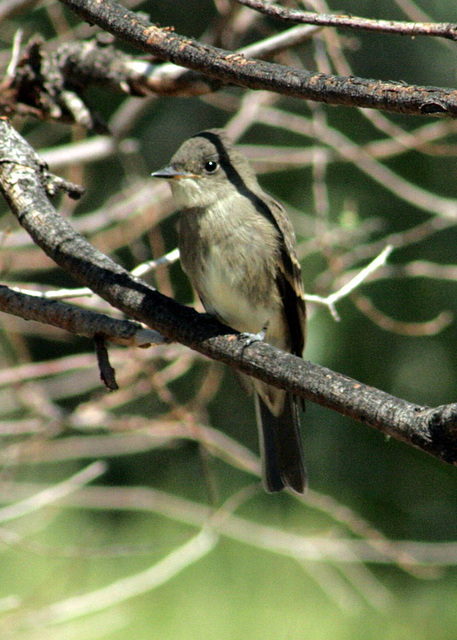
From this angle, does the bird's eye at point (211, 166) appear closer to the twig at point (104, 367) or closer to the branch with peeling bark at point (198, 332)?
the branch with peeling bark at point (198, 332)

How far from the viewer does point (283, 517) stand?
6.31m

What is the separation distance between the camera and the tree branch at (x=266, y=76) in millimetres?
1649

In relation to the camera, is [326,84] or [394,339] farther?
[394,339]

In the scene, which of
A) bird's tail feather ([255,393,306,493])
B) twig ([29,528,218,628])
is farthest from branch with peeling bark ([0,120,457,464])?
twig ([29,528,218,628])

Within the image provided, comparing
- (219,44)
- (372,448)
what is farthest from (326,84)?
(372,448)

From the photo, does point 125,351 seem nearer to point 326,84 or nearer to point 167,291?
point 167,291

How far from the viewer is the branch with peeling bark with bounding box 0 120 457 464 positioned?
66.4 inches

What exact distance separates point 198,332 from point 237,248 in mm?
1140

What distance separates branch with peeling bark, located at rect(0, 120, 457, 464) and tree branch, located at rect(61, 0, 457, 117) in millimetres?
553

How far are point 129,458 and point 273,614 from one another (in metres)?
1.93

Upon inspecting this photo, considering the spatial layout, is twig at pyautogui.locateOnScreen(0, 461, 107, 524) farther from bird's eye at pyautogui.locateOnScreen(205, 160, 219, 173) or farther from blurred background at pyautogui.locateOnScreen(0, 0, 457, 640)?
bird's eye at pyautogui.locateOnScreen(205, 160, 219, 173)

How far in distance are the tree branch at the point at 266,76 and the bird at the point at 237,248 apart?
1117mm

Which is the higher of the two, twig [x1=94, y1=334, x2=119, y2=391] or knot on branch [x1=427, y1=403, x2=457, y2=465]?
twig [x1=94, y1=334, x2=119, y2=391]

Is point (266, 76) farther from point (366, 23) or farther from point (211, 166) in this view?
point (211, 166)
